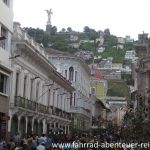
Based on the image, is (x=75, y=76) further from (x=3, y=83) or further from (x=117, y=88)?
(x=117, y=88)

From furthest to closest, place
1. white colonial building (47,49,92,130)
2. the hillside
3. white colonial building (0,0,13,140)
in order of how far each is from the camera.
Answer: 1. the hillside
2. white colonial building (47,49,92,130)
3. white colonial building (0,0,13,140)

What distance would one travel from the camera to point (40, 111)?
46.4 m

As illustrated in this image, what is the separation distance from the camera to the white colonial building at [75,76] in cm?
6994

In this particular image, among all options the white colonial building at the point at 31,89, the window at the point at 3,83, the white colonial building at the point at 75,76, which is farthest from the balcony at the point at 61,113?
the window at the point at 3,83

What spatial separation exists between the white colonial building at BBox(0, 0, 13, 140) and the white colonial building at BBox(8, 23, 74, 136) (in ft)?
2.47

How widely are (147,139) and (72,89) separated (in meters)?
50.2

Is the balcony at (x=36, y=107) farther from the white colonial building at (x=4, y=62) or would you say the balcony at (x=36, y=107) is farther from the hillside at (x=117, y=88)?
the hillside at (x=117, y=88)

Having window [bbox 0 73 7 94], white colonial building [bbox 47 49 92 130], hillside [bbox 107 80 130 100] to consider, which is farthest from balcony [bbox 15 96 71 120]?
hillside [bbox 107 80 130 100]

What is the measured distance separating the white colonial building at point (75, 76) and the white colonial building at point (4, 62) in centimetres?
2997

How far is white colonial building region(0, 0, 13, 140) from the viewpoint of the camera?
3500 centimetres

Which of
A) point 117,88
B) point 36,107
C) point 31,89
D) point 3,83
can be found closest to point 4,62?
point 3,83

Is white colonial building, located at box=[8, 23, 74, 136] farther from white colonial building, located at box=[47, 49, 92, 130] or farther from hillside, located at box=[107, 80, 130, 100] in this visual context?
hillside, located at box=[107, 80, 130, 100]

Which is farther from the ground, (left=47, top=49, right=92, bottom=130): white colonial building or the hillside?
the hillside

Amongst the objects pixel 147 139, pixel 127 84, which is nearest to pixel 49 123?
pixel 147 139
